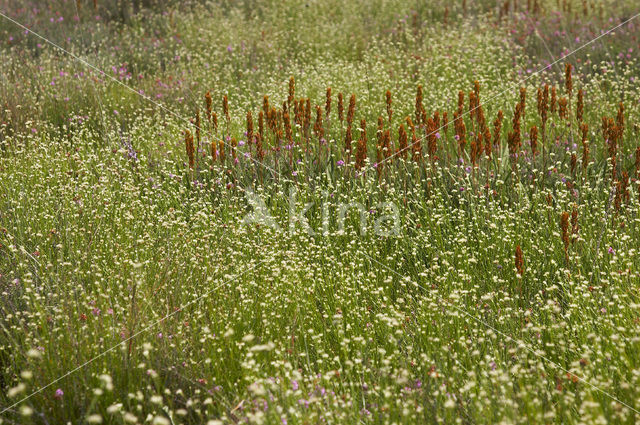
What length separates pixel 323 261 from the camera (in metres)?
3.88

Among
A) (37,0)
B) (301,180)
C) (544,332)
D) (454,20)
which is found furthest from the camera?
(37,0)

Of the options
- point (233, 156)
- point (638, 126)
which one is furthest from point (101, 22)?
point (638, 126)

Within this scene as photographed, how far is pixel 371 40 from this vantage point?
32.3 ft

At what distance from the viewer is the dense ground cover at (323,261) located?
252 centimetres

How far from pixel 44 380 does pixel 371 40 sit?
8.36 meters

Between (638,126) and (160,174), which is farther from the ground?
(638,126)

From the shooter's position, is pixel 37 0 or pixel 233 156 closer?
pixel 233 156

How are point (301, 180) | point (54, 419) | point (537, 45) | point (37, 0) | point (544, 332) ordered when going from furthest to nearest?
point (37, 0) → point (537, 45) → point (301, 180) → point (544, 332) → point (54, 419)

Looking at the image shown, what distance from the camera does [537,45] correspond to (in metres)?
8.74

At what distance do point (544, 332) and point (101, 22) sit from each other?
10.1 metres

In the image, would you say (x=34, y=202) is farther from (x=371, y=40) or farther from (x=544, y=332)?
(x=371, y=40)

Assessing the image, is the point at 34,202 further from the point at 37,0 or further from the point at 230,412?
the point at 37,0

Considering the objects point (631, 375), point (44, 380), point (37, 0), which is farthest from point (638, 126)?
point (37, 0)

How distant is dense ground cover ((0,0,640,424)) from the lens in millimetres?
2521
